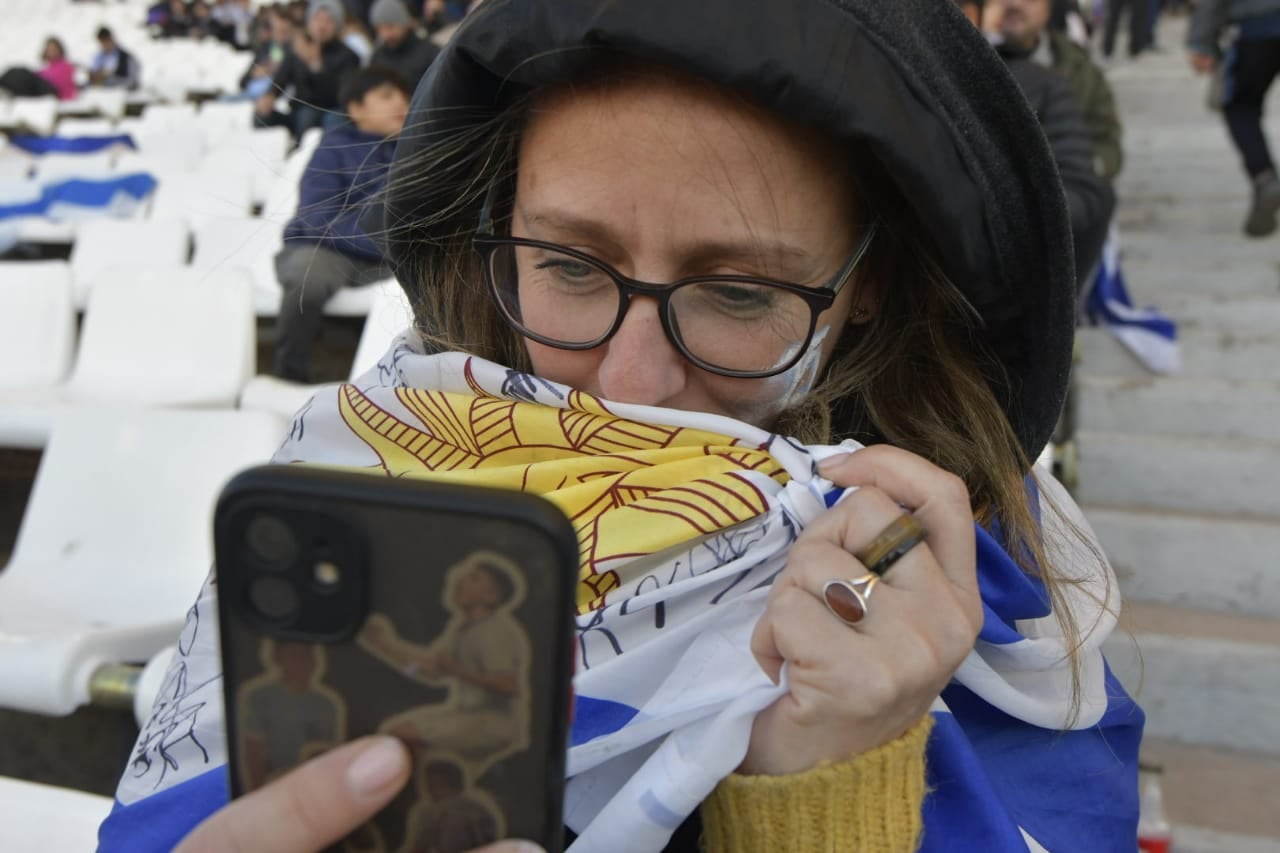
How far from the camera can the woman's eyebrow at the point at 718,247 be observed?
773 mm

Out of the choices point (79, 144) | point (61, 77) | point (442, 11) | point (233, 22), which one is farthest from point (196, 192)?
point (233, 22)

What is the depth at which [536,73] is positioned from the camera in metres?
0.79

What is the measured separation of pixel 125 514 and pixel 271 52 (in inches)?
394

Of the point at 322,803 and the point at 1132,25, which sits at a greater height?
the point at 322,803

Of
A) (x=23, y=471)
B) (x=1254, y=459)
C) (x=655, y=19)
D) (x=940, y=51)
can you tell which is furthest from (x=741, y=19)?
(x=23, y=471)

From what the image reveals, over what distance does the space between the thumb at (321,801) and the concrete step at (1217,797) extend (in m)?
1.88

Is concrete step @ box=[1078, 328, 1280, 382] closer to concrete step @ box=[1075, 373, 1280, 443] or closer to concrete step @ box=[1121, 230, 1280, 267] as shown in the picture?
concrete step @ box=[1075, 373, 1280, 443]

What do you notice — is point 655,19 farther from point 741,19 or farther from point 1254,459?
point 1254,459

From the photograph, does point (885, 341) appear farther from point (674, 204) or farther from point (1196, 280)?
point (1196, 280)

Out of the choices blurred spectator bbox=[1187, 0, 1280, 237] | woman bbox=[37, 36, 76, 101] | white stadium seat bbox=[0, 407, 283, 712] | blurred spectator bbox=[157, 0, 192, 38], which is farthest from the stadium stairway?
blurred spectator bbox=[157, 0, 192, 38]

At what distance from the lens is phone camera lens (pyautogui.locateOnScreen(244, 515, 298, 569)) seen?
1.37ft

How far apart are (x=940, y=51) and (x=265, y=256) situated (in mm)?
3833

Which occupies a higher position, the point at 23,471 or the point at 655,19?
the point at 655,19

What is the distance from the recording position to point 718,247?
0.77 metres
